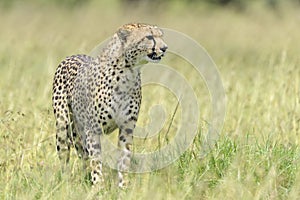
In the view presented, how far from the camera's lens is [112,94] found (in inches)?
172

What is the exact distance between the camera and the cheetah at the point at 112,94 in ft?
13.8

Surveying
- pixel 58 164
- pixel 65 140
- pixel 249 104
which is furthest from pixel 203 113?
pixel 58 164

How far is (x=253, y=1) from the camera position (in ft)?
59.2

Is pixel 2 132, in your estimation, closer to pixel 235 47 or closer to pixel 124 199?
pixel 124 199

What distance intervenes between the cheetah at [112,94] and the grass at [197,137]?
0.33ft

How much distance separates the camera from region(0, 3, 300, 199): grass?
369cm

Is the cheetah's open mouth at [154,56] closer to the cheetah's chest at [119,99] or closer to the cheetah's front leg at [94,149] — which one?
the cheetah's chest at [119,99]

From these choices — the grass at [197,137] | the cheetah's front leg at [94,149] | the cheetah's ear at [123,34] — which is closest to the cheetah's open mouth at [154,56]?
the cheetah's ear at [123,34]

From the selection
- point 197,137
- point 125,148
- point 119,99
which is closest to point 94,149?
point 125,148

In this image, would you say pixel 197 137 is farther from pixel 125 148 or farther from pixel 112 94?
pixel 112 94

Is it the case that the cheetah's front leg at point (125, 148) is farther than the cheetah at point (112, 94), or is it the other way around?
the cheetah's front leg at point (125, 148)

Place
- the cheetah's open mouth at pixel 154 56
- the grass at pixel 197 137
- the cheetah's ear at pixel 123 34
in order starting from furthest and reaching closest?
the cheetah's ear at pixel 123 34, the cheetah's open mouth at pixel 154 56, the grass at pixel 197 137

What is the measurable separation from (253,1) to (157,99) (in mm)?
12384

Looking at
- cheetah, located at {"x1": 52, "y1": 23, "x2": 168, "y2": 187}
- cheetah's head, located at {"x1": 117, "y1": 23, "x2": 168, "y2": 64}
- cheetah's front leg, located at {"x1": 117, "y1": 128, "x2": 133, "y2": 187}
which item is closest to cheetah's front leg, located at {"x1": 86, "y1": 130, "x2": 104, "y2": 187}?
cheetah, located at {"x1": 52, "y1": 23, "x2": 168, "y2": 187}
